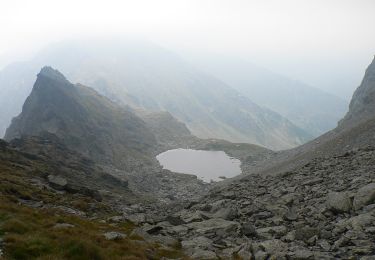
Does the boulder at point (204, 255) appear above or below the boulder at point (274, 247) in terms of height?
below

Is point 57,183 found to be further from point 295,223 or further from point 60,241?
point 295,223

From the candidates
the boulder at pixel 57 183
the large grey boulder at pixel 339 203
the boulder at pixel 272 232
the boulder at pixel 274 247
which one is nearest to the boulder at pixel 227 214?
the boulder at pixel 272 232

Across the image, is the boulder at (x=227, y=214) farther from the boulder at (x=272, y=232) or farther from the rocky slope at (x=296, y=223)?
the boulder at (x=272, y=232)

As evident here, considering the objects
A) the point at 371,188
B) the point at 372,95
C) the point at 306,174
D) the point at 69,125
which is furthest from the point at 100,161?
the point at 371,188

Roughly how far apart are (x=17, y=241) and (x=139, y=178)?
126 meters

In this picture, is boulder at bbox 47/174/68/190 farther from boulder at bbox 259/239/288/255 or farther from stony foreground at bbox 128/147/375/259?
boulder at bbox 259/239/288/255

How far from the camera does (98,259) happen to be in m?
20.7

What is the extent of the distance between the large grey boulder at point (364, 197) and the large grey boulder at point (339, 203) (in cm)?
62

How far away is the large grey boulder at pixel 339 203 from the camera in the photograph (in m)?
29.2

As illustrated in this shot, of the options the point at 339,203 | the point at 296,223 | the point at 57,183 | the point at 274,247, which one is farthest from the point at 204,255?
the point at 57,183

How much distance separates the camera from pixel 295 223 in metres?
29.8

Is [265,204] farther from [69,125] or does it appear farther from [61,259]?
[69,125]

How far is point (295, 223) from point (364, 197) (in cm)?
574

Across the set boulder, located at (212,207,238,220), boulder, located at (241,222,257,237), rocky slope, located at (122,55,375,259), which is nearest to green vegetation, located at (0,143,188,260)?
rocky slope, located at (122,55,375,259)
